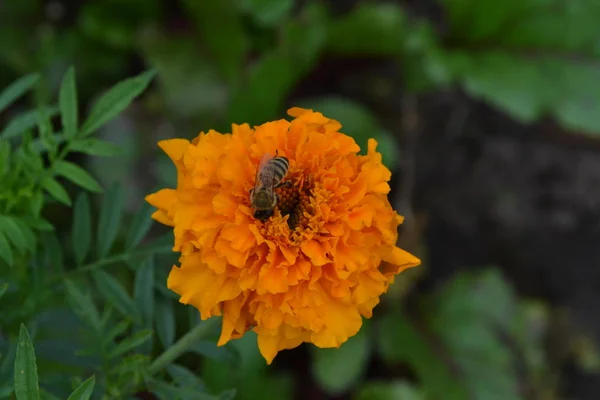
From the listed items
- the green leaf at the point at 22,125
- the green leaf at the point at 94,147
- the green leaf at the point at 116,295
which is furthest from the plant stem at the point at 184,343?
the green leaf at the point at 22,125

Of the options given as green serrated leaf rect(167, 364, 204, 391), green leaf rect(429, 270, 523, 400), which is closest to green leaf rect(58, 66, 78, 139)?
green serrated leaf rect(167, 364, 204, 391)

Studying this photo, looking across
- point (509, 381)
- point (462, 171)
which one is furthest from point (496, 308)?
point (462, 171)

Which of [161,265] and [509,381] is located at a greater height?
[161,265]

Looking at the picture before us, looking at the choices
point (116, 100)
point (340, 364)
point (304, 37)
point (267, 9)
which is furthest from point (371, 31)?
point (116, 100)

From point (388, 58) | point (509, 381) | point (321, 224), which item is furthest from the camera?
point (388, 58)

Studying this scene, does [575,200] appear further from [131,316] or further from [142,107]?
[131,316]

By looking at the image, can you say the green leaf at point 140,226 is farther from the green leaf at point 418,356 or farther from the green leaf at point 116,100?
the green leaf at point 418,356
